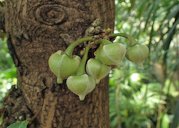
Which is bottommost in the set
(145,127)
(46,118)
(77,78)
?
(145,127)

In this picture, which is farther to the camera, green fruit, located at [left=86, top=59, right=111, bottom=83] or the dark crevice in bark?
the dark crevice in bark

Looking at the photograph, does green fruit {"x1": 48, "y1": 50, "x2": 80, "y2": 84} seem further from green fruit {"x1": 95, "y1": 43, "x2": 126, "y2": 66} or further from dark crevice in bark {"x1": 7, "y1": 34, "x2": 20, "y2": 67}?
dark crevice in bark {"x1": 7, "y1": 34, "x2": 20, "y2": 67}

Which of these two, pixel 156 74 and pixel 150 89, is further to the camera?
pixel 156 74

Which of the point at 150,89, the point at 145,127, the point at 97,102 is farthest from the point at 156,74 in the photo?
the point at 97,102

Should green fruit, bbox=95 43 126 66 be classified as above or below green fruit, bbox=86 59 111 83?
above

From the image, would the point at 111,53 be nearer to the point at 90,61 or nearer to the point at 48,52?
the point at 90,61

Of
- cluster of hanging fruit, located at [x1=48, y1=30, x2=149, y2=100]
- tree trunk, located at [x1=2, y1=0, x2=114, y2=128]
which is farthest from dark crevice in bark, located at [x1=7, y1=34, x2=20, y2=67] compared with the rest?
cluster of hanging fruit, located at [x1=48, y1=30, x2=149, y2=100]

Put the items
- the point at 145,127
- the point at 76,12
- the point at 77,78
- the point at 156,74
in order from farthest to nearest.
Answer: the point at 156,74, the point at 145,127, the point at 76,12, the point at 77,78

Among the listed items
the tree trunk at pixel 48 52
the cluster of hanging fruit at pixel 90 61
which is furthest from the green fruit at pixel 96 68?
the tree trunk at pixel 48 52

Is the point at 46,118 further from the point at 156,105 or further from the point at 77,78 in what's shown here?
the point at 156,105
